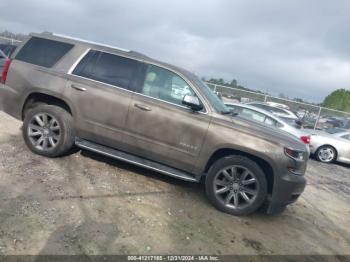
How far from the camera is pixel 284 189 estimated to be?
195 inches

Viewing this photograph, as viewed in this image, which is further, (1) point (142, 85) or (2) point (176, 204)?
(1) point (142, 85)

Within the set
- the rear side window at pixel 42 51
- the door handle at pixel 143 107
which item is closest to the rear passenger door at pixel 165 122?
the door handle at pixel 143 107

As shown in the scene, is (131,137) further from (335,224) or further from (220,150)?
(335,224)

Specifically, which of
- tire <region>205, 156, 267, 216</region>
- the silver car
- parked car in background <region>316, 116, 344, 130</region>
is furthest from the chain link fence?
tire <region>205, 156, 267, 216</region>

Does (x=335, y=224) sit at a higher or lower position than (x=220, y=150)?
lower

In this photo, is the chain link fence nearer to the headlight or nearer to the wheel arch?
the wheel arch

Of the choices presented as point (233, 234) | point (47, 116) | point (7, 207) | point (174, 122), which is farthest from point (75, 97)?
point (233, 234)

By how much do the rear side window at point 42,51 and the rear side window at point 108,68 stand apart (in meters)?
0.46

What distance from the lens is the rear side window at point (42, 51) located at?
591cm

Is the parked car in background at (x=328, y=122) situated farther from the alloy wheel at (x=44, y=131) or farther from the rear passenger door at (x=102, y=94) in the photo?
the alloy wheel at (x=44, y=131)

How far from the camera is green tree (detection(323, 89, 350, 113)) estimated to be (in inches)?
1836

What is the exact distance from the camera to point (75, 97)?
5633 millimetres

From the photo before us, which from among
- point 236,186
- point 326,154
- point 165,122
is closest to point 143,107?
point 165,122

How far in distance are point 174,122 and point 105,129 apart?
1.16 meters
